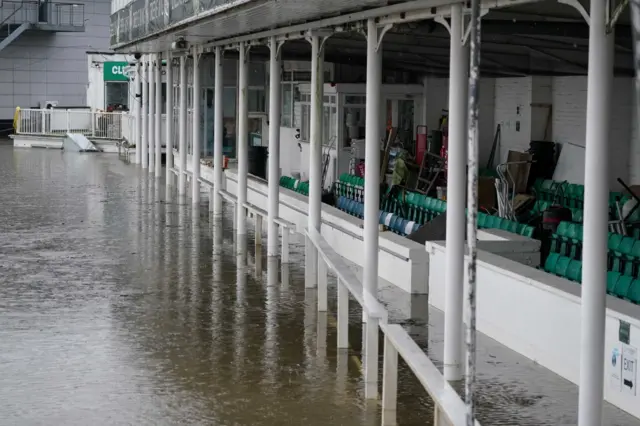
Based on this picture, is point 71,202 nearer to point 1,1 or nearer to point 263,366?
point 263,366

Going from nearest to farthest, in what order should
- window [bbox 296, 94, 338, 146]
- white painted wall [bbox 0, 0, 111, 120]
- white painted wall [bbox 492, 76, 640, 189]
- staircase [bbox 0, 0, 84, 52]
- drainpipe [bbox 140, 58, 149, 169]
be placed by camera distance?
white painted wall [bbox 492, 76, 640, 189]
window [bbox 296, 94, 338, 146]
drainpipe [bbox 140, 58, 149, 169]
staircase [bbox 0, 0, 84, 52]
white painted wall [bbox 0, 0, 111, 120]

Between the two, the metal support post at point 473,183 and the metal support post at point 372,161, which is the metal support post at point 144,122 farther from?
the metal support post at point 473,183

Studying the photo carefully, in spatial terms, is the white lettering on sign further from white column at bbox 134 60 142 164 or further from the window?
white column at bbox 134 60 142 164

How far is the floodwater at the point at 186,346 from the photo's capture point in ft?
26.7

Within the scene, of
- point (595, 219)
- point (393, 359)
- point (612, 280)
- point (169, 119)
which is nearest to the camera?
point (595, 219)

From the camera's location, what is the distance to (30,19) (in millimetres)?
47844

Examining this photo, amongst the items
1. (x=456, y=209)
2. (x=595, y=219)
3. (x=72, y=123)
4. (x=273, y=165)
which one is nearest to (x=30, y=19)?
(x=72, y=123)

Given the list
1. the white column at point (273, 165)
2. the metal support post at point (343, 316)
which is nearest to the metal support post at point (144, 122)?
the white column at point (273, 165)

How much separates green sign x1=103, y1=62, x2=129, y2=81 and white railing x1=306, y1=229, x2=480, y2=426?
103ft

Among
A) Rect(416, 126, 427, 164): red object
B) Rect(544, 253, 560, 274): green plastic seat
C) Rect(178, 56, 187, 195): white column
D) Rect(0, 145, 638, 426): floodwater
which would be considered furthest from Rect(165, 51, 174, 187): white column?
Rect(544, 253, 560, 274): green plastic seat

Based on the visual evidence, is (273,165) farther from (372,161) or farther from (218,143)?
(372,161)

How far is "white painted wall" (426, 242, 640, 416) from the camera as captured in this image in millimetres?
7980

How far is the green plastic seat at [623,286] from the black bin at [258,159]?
1771 centimetres

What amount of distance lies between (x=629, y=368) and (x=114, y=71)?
3598 cm
